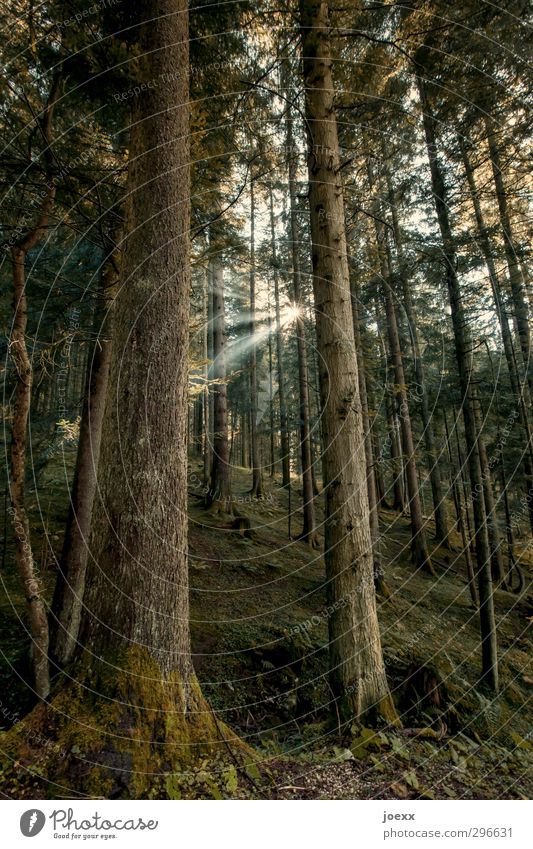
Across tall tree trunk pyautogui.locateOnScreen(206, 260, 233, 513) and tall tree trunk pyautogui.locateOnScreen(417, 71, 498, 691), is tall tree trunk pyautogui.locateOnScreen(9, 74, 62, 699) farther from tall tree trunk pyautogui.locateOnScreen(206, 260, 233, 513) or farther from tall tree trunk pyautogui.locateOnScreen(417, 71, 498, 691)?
tall tree trunk pyautogui.locateOnScreen(206, 260, 233, 513)

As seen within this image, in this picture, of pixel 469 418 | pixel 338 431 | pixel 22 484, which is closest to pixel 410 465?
pixel 469 418

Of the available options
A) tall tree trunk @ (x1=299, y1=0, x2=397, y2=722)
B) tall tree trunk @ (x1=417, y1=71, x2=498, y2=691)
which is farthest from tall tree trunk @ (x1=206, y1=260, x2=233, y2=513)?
tall tree trunk @ (x1=299, y1=0, x2=397, y2=722)

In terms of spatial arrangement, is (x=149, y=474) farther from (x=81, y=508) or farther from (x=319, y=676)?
(x=319, y=676)

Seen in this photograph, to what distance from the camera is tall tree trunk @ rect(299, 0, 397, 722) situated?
3.92 meters

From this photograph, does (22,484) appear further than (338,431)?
No

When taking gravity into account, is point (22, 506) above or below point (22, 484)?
below

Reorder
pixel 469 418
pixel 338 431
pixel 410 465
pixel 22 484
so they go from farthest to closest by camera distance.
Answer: pixel 410 465 → pixel 469 418 → pixel 338 431 → pixel 22 484

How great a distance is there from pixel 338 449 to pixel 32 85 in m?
6.27

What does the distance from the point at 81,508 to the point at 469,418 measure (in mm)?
7520

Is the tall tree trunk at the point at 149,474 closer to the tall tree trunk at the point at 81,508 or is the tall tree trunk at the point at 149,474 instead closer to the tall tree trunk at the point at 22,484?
the tall tree trunk at the point at 22,484

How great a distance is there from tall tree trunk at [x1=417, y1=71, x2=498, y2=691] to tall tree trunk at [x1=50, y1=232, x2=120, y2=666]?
669 cm

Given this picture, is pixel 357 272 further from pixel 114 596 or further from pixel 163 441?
pixel 114 596

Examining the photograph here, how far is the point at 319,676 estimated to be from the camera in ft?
18.4
